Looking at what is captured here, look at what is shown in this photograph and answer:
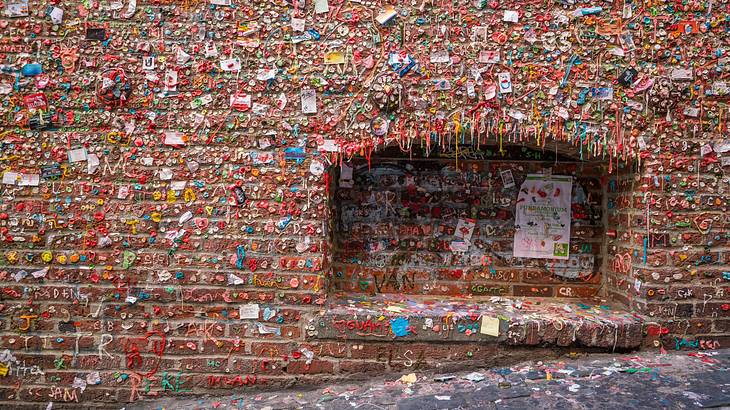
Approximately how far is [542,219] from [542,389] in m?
1.32

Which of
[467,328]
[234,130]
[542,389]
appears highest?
[234,130]

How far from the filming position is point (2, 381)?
125 inches

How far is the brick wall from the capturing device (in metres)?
3.21

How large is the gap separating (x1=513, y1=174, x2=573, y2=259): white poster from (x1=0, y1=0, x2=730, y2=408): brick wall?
1.83 feet

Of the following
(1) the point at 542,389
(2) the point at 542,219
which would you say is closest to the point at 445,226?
(2) the point at 542,219

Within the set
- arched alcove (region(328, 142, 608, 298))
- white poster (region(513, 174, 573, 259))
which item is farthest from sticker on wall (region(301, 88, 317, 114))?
white poster (region(513, 174, 573, 259))

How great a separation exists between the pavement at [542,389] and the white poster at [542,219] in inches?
31.9

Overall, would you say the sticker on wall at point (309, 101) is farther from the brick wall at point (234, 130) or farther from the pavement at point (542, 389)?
the pavement at point (542, 389)

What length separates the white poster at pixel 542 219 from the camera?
12.0 ft

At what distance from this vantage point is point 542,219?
145 inches

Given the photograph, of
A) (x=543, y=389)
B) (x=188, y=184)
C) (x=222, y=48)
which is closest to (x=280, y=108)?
(x=222, y=48)

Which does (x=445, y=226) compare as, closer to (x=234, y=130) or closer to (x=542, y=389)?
(x=542, y=389)

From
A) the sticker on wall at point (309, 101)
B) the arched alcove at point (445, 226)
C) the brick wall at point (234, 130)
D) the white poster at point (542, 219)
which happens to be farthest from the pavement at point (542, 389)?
the sticker on wall at point (309, 101)

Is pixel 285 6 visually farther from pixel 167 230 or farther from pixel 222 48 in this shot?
pixel 167 230
